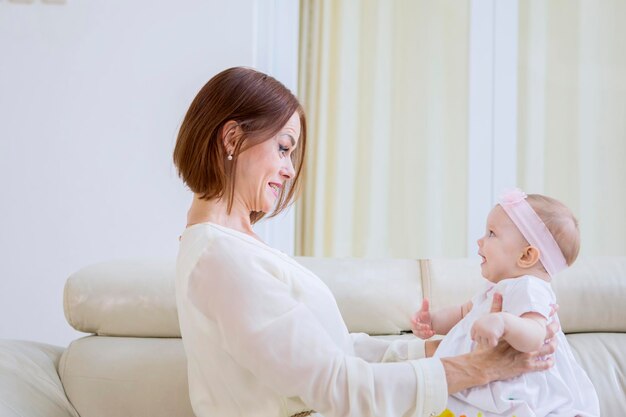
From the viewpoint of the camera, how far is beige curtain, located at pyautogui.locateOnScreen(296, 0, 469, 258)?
3795 mm

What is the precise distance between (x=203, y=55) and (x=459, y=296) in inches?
60.8

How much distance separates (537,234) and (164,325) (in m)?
1.03

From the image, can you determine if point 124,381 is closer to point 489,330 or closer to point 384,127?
point 489,330

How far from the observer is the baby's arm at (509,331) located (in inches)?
55.1

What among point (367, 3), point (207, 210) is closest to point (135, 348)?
point (207, 210)

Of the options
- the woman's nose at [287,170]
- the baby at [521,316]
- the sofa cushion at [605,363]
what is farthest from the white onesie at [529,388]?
the sofa cushion at [605,363]

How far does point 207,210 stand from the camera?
157 cm

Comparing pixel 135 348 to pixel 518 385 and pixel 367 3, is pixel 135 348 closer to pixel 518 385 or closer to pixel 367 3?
pixel 518 385

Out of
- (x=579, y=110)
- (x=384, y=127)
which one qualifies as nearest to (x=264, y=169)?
(x=384, y=127)

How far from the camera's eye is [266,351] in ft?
4.34

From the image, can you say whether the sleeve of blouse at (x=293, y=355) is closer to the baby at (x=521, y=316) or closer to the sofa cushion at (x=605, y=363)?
the baby at (x=521, y=316)

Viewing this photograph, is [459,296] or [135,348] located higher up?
[459,296]

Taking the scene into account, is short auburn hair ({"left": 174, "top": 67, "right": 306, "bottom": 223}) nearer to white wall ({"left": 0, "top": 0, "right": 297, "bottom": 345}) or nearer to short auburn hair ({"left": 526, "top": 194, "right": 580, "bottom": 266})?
short auburn hair ({"left": 526, "top": 194, "right": 580, "bottom": 266})

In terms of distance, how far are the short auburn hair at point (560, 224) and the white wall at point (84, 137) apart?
5.77 feet
